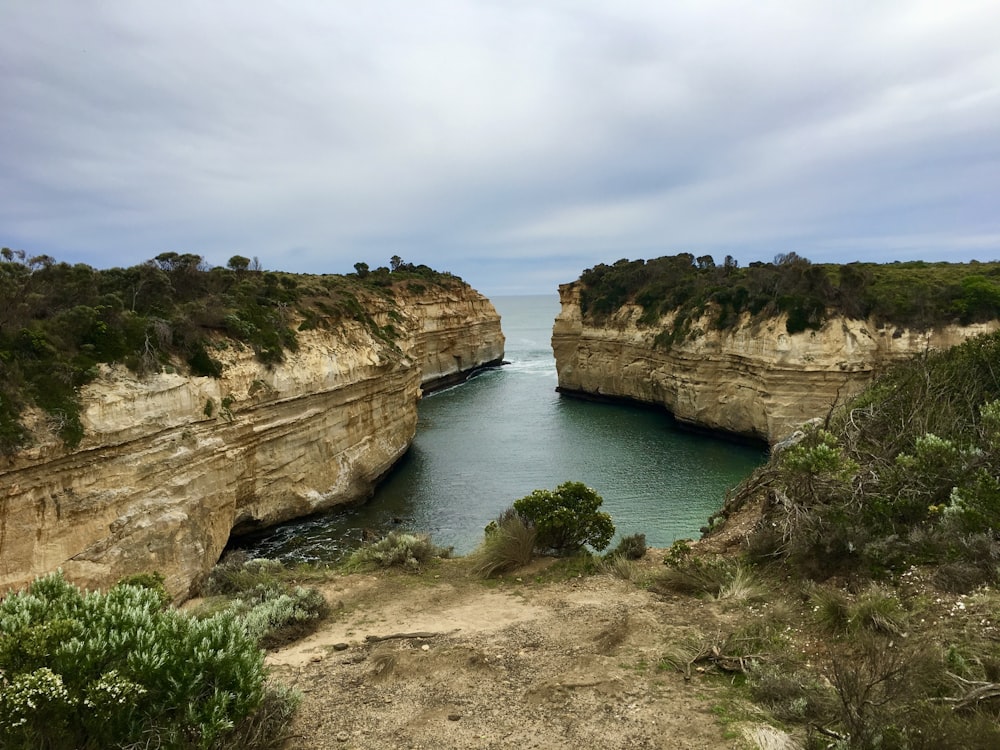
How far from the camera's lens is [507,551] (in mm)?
11742

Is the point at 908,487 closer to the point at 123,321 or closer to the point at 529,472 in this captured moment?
the point at 123,321

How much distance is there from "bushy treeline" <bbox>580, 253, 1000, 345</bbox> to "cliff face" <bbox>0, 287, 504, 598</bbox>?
1934cm

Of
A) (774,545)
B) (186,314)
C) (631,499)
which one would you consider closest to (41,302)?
(186,314)

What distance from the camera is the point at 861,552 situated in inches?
311

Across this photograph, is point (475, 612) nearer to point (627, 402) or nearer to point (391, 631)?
point (391, 631)

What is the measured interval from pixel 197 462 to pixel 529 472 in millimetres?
13864

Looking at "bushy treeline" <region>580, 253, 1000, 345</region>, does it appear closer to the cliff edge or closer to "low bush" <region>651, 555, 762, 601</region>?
the cliff edge

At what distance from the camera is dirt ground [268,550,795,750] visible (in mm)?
5309

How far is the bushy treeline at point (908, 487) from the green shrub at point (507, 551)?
4.30 m

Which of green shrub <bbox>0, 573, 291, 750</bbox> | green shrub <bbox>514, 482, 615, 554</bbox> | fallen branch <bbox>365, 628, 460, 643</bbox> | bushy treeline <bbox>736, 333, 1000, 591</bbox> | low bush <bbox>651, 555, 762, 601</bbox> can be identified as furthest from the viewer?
green shrub <bbox>514, 482, 615, 554</bbox>

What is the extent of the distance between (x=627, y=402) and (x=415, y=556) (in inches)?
1228

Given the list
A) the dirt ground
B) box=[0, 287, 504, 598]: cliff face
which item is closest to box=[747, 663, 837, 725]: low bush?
the dirt ground

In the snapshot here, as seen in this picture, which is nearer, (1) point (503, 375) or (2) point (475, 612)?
(2) point (475, 612)

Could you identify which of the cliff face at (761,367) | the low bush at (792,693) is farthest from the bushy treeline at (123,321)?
the cliff face at (761,367)
